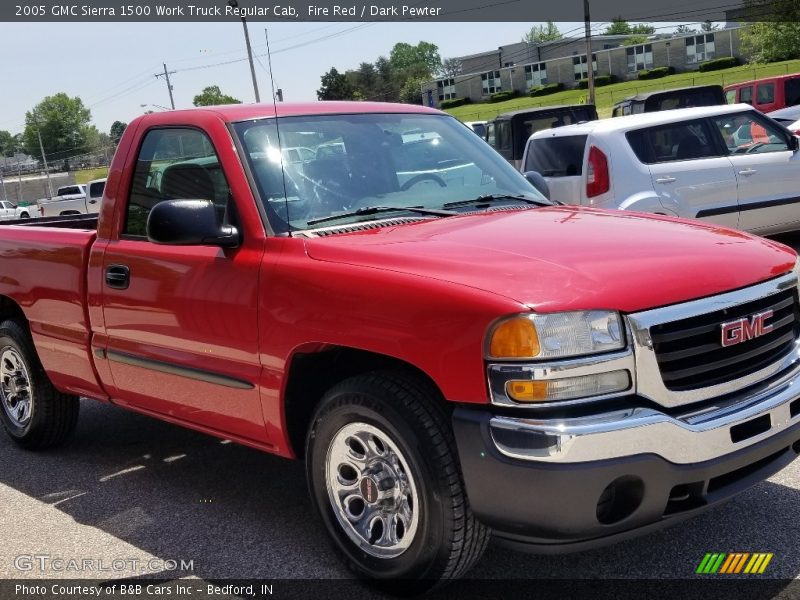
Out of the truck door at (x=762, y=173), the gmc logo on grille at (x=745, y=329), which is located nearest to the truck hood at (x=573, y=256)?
the gmc logo on grille at (x=745, y=329)

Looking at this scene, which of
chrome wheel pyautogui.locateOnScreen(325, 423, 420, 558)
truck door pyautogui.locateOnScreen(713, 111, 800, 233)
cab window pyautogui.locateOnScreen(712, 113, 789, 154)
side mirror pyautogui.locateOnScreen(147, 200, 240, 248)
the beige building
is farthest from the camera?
the beige building

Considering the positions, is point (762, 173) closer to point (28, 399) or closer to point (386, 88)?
point (28, 399)

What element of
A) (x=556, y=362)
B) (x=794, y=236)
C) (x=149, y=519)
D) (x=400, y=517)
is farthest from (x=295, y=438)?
(x=794, y=236)

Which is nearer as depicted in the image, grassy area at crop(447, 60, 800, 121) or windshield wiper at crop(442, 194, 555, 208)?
windshield wiper at crop(442, 194, 555, 208)

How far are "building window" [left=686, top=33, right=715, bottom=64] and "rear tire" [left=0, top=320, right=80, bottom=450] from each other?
8980cm

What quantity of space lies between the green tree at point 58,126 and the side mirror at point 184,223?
144919mm

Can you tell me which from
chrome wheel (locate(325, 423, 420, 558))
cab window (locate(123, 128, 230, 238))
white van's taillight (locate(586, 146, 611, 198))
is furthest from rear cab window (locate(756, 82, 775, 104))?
chrome wheel (locate(325, 423, 420, 558))

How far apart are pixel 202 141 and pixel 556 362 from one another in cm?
216

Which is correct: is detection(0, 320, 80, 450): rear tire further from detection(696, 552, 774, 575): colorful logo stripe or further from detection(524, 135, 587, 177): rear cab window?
detection(524, 135, 587, 177): rear cab window

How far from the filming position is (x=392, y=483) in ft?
10.8

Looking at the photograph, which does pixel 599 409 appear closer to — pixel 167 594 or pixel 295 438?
pixel 295 438

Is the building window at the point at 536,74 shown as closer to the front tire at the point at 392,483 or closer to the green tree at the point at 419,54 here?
the green tree at the point at 419,54

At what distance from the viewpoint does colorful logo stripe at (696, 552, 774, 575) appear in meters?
3.39

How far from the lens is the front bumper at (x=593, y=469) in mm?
2771
